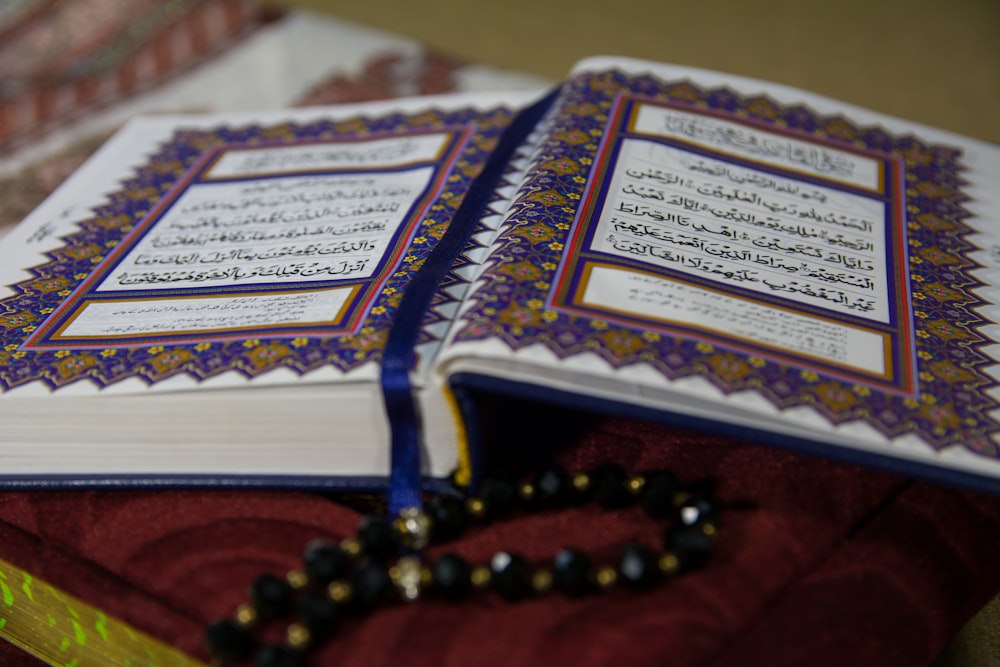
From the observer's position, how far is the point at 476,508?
55 cm

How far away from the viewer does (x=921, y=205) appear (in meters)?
0.71

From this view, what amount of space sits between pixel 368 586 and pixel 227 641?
0.07 m

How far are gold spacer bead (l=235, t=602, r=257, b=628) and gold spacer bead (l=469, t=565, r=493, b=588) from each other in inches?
4.4

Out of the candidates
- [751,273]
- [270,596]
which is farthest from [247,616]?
[751,273]

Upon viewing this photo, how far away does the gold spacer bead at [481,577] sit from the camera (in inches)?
20.1

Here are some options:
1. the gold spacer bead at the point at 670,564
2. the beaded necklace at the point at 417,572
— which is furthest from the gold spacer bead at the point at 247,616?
the gold spacer bead at the point at 670,564

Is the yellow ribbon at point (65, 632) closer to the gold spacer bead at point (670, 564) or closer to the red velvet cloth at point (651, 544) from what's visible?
the red velvet cloth at point (651, 544)

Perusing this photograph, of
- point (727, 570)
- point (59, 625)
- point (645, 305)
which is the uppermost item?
point (645, 305)

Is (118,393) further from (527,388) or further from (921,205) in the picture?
(921,205)

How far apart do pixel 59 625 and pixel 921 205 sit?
64 centimetres

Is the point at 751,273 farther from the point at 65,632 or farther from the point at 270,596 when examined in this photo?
the point at 65,632

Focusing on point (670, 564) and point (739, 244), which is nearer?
point (670, 564)

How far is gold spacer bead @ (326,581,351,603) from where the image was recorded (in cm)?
50

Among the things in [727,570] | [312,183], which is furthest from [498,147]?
[727,570]
